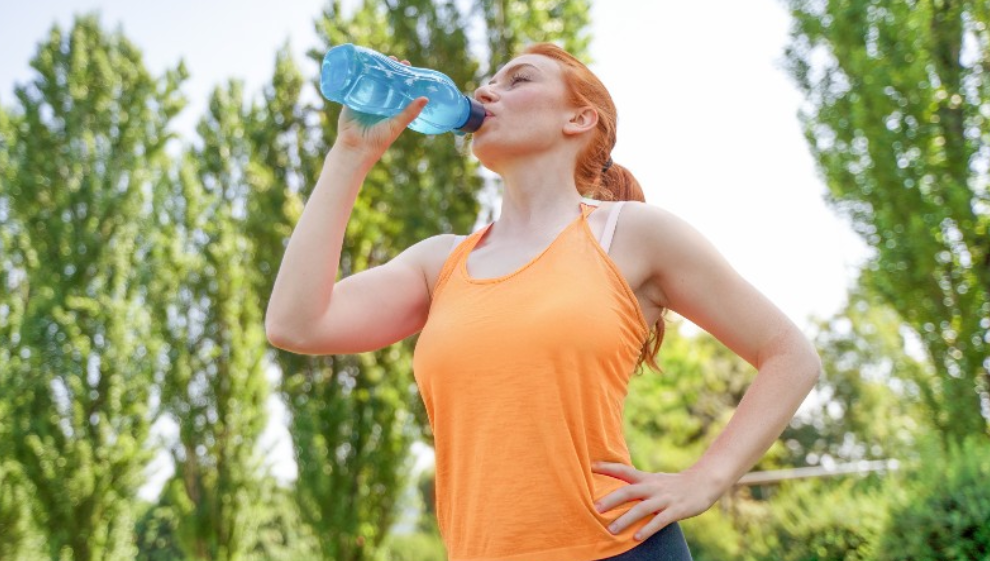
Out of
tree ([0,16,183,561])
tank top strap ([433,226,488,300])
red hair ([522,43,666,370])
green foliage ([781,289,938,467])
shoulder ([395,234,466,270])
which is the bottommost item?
green foliage ([781,289,938,467])

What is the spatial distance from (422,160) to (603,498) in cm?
1118

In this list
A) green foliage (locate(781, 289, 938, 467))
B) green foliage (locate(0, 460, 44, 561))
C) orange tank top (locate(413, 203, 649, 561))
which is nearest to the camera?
orange tank top (locate(413, 203, 649, 561))

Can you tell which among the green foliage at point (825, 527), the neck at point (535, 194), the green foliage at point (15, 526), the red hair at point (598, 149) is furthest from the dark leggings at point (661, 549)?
the green foliage at point (15, 526)

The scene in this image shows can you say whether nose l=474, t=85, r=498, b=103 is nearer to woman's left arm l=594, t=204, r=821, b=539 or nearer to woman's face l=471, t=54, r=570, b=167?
woman's face l=471, t=54, r=570, b=167

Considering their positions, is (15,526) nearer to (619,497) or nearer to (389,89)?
(389,89)

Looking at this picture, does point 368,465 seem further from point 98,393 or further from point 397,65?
point 397,65

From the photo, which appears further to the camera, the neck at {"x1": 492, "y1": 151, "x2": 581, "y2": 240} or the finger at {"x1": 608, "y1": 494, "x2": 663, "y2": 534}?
the neck at {"x1": 492, "y1": 151, "x2": 581, "y2": 240}

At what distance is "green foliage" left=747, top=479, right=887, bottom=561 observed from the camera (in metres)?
6.66

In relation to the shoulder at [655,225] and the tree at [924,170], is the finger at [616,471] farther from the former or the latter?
the tree at [924,170]

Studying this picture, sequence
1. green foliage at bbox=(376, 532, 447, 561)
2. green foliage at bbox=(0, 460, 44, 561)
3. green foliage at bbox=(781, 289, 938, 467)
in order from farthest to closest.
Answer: green foliage at bbox=(781, 289, 938, 467) → green foliage at bbox=(376, 532, 447, 561) → green foliage at bbox=(0, 460, 44, 561)

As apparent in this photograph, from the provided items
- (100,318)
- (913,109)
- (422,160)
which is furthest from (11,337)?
(913,109)

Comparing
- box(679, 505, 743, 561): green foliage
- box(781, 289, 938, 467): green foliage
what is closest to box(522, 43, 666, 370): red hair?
box(679, 505, 743, 561): green foliage

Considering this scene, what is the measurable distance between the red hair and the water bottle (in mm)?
215

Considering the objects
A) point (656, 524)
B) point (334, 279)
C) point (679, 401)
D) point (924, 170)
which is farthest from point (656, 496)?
point (679, 401)
